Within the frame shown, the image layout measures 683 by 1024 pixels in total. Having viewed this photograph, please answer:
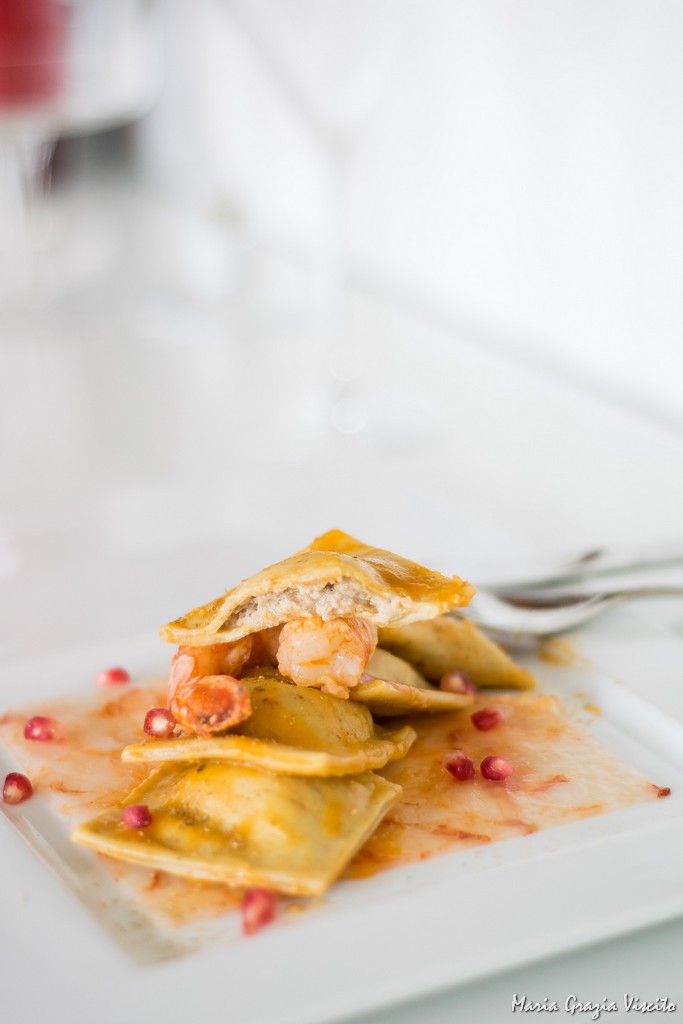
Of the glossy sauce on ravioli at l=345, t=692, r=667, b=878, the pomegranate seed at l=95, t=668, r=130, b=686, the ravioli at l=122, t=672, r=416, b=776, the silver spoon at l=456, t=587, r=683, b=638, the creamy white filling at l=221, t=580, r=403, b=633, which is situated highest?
the creamy white filling at l=221, t=580, r=403, b=633

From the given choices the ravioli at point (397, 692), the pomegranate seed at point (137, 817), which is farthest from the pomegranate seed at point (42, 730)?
the ravioli at point (397, 692)

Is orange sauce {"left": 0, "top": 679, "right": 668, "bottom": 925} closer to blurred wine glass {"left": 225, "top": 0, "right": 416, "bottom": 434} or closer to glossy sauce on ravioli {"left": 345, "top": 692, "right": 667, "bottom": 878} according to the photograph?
glossy sauce on ravioli {"left": 345, "top": 692, "right": 667, "bottom": 878}

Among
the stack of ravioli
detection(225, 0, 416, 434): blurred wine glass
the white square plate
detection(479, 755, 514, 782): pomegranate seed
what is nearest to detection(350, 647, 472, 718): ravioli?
the stack of ravioli

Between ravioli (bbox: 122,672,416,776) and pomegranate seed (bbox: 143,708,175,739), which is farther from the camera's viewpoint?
pomegranate seed (bbox: 143,708,175,739)

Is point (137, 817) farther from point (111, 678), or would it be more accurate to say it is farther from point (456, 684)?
point (456, 684)

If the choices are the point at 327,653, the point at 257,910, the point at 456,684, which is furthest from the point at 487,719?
the point at 257,910

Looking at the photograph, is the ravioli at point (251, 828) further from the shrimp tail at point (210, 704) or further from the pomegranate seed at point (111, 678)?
the pomegranate seed at point (111, 678)

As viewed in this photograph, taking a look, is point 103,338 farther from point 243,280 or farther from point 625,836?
point 625,836
